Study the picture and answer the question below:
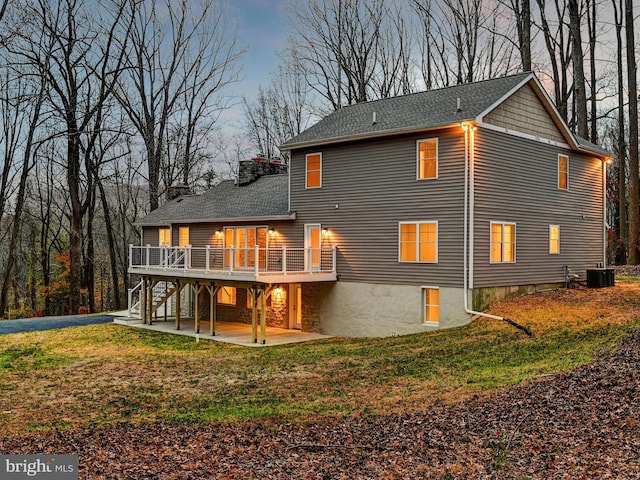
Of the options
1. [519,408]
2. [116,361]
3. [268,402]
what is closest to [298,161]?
[116,361]

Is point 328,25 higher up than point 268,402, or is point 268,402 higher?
point 328,25

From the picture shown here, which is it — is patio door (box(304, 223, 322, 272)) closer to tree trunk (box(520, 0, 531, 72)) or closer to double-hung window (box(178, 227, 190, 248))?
double-hung window (box(178, 227, 190, 248))

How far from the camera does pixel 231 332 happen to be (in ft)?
69.9

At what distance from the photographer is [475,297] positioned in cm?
1700

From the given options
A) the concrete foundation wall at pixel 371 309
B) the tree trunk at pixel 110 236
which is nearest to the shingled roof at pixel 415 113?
the concrete foundation wall at pixel 371 309

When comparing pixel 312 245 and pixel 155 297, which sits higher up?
pixel 312 245

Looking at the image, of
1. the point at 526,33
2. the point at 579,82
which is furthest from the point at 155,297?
the point at 579,82

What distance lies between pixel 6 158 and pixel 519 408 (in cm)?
3325

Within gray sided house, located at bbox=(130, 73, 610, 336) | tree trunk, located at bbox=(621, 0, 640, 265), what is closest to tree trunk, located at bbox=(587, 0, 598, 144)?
tree trunk, located at bbox=(621, 0, 640, 265)

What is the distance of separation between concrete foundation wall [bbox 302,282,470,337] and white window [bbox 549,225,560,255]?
5.25 metres

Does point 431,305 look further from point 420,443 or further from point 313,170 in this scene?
point 420,443

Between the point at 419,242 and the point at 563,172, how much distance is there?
6793 millimetres

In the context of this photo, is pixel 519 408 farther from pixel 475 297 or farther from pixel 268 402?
pixel 475 297

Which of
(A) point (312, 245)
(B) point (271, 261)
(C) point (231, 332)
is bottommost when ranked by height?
(C) point (231, 332)
